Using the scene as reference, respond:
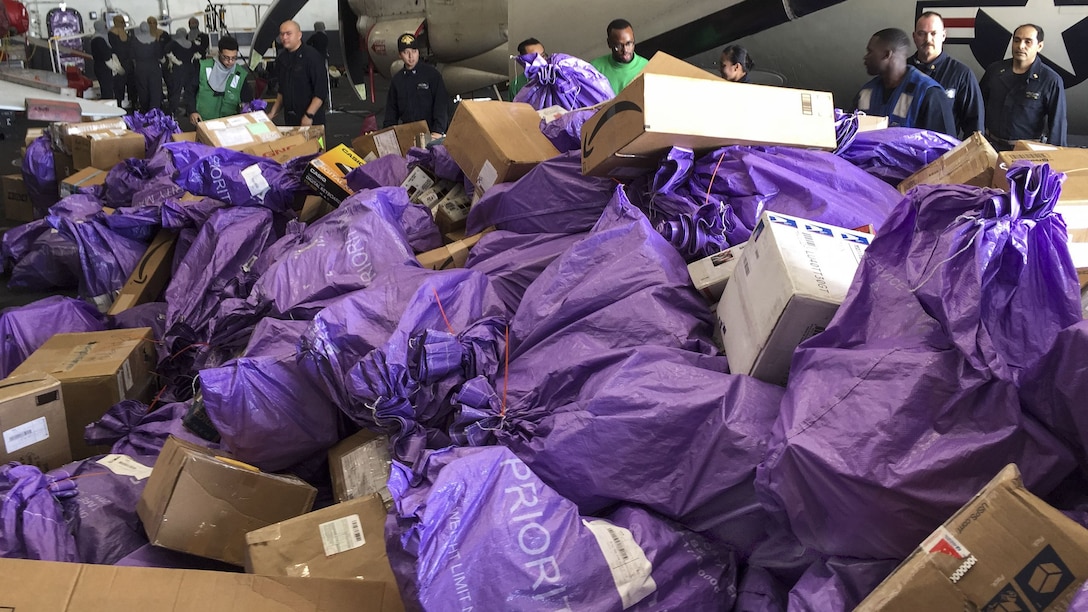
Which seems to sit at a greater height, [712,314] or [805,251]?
[805,251]

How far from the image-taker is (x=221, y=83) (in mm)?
Result: 6859

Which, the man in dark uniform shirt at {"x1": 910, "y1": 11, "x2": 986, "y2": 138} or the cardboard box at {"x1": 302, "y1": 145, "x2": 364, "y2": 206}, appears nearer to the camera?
the cardboard box at {"x1": 302, "y1": 145, "x2": 364, "y2": 206}

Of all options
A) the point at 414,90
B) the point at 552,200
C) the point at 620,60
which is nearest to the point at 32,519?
the point at 552,200

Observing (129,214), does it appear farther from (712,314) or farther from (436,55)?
(436,55)

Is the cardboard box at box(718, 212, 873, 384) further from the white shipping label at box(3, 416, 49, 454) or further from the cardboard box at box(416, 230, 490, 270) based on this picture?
the white shipping label at box(3, 416, 49, 454)

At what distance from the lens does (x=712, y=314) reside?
205 cm

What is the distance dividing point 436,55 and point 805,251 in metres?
7.60

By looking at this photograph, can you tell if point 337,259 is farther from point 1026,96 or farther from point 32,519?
point 1026,96

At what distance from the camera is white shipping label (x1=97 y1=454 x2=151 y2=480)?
2043 mm

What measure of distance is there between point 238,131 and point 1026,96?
4328 mm

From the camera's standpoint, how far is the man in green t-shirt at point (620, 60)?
468 cm

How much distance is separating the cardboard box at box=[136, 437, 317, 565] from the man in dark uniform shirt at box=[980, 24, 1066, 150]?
390 centimetres

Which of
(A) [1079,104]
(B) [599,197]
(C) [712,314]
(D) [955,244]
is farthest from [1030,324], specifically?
(A) [1079,104]

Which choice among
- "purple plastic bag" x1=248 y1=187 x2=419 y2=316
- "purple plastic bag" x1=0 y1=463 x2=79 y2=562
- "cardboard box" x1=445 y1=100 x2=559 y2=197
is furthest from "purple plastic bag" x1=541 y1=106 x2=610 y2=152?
"purple plastic bag" x1=0 y1=463 x2=79 y2=562
